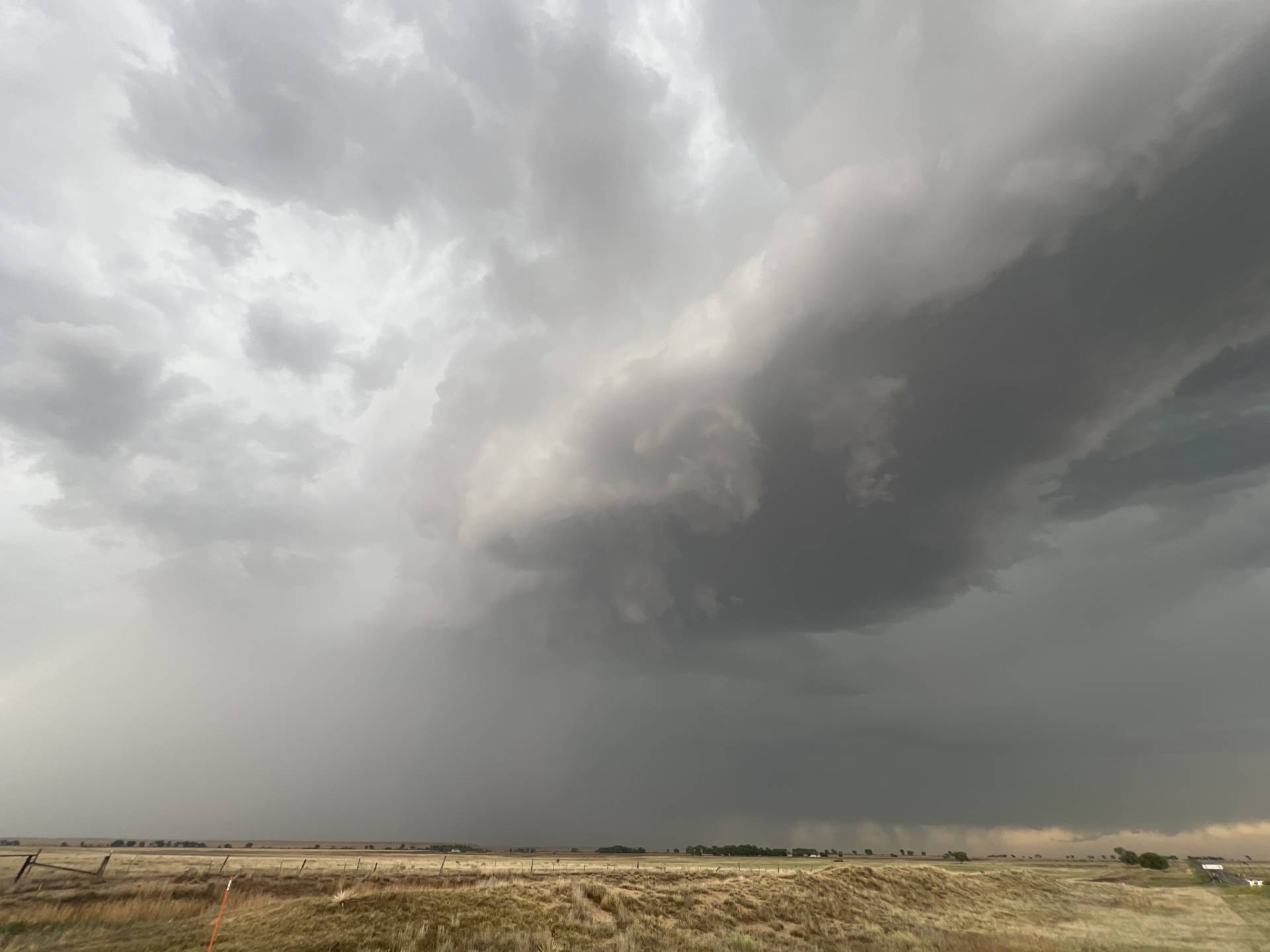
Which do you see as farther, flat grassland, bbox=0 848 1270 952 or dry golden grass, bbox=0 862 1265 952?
flat grassland, bbox=0 848 1270 952

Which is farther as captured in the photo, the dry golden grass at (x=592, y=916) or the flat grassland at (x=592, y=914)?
the flat grassland at (x=592, y=914)

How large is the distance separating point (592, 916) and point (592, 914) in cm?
40

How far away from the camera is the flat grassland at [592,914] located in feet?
82.1

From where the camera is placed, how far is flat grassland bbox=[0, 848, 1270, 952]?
25.0 meters

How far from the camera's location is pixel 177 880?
1699 inches

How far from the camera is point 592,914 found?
31750mm

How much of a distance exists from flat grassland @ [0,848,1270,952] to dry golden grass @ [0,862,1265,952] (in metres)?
0.13

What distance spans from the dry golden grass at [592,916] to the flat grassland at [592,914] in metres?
0.13

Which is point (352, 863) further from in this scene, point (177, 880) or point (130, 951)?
point (130, 951)

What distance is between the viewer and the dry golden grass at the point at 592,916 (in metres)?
24.8

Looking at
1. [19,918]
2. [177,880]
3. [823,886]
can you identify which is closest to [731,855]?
[823,886]

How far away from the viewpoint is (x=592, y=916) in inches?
1235

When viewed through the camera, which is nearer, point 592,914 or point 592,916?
point 592,916

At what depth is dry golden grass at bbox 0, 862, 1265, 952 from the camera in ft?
81.5
